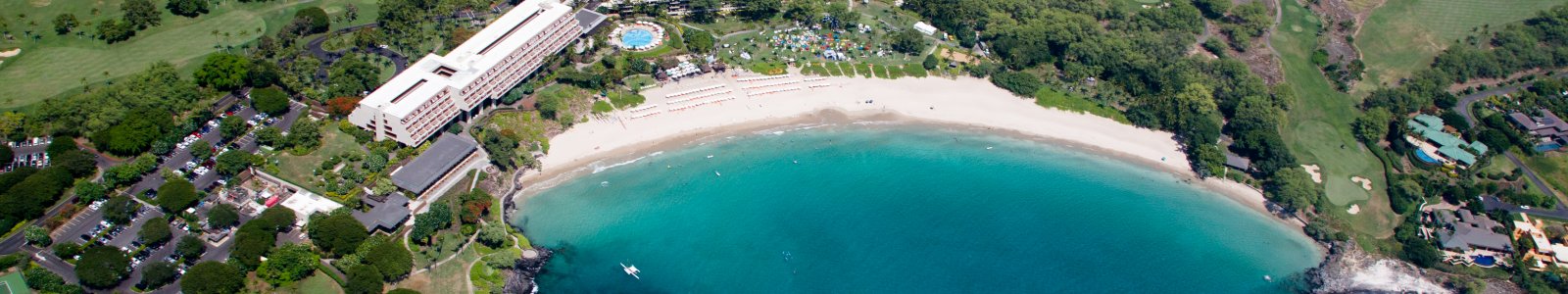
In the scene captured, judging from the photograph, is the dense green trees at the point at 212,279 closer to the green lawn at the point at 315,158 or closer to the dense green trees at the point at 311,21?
the green lawn at the point at 315,158

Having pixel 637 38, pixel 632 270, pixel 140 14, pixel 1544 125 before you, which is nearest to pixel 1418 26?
pixel 1544 125

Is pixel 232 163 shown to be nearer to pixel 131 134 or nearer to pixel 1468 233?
pixel 131 134

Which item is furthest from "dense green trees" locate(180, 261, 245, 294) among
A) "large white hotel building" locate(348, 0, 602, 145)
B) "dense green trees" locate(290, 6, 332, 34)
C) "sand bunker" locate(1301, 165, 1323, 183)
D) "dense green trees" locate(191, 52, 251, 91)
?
"sand bunker" locate(1301, 165, 1323, 183)

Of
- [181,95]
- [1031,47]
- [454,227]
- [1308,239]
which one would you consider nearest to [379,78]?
[181,95]

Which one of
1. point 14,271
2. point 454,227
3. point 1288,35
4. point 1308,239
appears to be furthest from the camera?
point 1288,35

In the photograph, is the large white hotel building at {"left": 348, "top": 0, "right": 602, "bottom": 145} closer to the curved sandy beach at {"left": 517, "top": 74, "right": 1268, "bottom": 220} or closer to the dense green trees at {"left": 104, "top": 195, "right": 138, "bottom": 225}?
the curved sandy beach at {"left": 517, "top": 74, "right": 1268, "bottom": 220}

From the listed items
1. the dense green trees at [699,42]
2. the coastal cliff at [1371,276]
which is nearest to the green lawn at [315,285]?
the dense green trees at [699,42]

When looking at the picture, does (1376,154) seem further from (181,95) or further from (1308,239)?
(181,95)
